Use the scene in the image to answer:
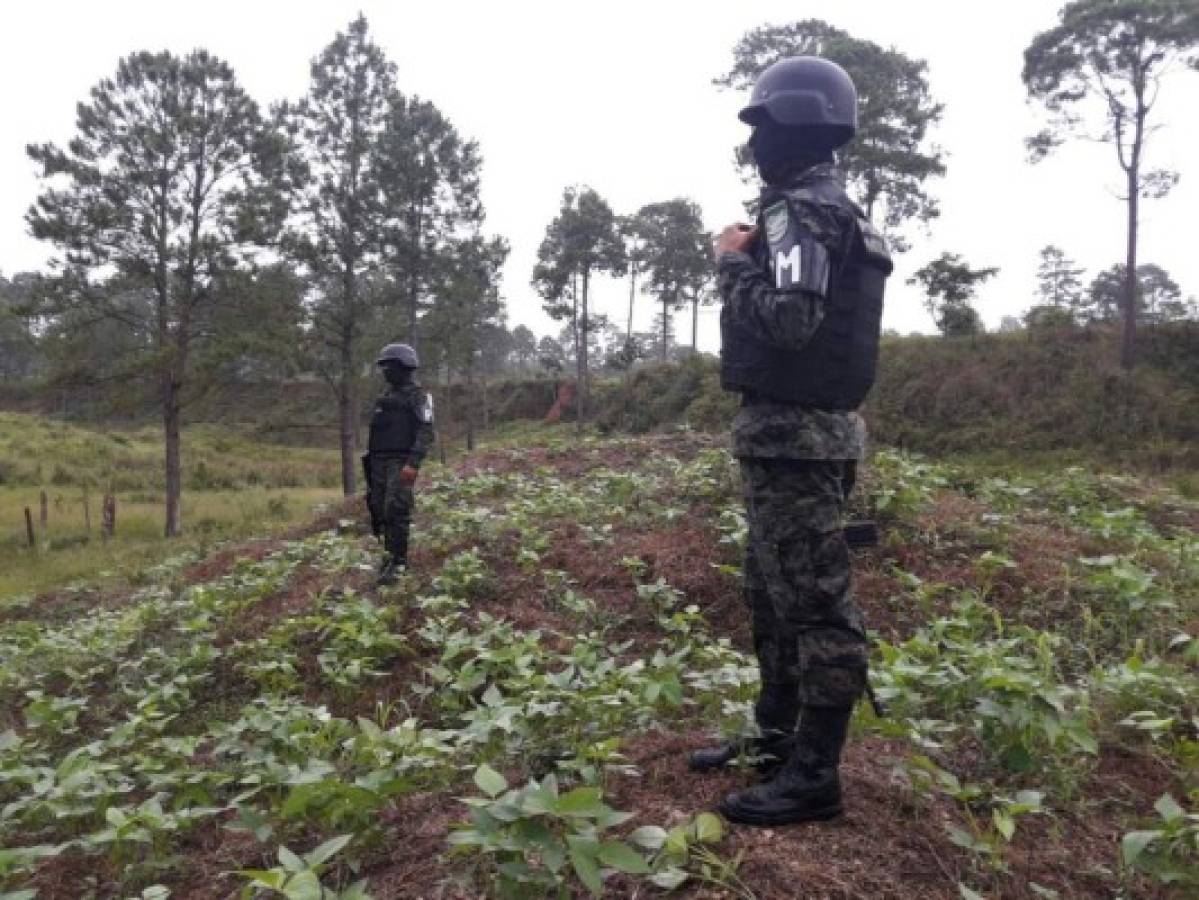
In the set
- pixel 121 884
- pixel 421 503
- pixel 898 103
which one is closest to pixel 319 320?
pixel 421 503


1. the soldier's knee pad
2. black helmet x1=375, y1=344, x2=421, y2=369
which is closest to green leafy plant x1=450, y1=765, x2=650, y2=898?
the soldier's knee pad

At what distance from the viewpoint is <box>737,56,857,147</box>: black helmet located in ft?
8.90

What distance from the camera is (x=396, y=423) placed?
25.9 feet

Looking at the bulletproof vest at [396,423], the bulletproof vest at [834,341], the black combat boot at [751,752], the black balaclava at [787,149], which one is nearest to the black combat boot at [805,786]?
the black combat boot at [751,752]

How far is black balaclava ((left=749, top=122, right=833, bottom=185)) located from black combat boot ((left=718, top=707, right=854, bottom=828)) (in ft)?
5.69

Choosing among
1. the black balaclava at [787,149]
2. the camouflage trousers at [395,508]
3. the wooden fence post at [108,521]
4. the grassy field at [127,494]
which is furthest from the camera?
the wooden fence post at [108,521]

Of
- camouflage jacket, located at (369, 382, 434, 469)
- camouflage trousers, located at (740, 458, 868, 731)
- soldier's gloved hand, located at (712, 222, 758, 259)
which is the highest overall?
soldier's gloved hand, located at (712, 222, 758, 259)

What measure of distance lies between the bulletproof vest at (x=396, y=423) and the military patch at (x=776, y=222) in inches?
223


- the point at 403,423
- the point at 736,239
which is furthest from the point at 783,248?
the point at 403,423

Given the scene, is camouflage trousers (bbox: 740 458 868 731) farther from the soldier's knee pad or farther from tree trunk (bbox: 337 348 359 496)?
tree trunk (bbox: 337 348 359 496)

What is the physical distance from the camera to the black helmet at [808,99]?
8.90 feet

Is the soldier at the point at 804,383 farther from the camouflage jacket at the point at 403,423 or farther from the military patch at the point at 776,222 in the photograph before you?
the camouflage jacket at the point at 403,423

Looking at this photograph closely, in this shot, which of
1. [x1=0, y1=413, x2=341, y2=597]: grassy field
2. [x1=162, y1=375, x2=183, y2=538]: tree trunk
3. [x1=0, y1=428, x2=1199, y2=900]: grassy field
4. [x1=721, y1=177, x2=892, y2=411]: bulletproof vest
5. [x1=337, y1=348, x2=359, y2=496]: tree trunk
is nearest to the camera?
[x1=0, y1=428, x2=1199, y2=900]: grassy field

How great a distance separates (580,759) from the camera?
2.87 metres
